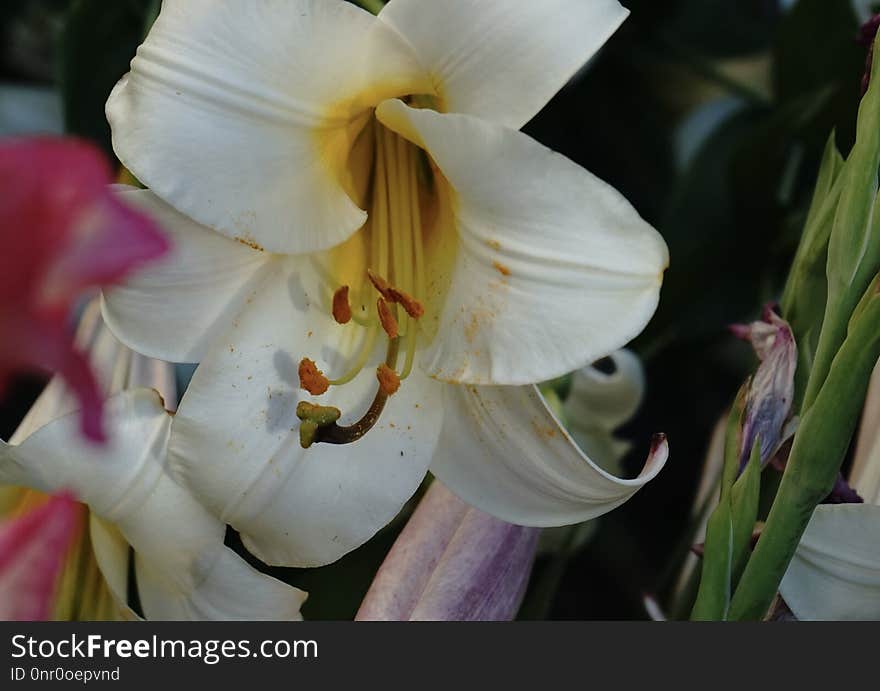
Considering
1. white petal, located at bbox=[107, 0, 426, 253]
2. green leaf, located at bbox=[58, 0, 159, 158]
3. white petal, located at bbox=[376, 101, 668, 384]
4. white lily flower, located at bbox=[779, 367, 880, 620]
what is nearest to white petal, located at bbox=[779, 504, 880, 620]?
white lily flower, located at bbox=[779, 367, 880, 620]

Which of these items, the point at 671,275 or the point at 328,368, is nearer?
the point at 328,368

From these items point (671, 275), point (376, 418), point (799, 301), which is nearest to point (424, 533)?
point (376, 418)

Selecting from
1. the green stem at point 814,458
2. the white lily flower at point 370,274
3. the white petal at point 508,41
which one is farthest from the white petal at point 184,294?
the green stem at point 814,458

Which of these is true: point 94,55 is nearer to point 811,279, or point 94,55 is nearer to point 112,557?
point 112,557

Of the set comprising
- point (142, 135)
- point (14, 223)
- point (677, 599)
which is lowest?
point (677, 599)

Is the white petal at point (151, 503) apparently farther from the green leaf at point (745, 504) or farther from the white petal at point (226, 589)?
the green leaf at point (745, 504)

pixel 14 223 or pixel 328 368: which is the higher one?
pixel 14 223

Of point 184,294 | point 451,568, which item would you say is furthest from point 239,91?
point 451,568

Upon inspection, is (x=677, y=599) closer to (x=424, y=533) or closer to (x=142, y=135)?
(x=424, y=533)

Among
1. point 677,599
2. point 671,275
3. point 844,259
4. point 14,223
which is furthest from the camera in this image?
point 671,275

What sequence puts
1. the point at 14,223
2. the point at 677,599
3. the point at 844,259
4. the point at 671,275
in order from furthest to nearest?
the point at 671,275
the point at 677,599
the point at 844,259
the point at 14,223
